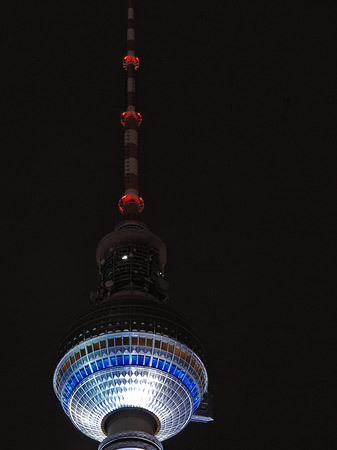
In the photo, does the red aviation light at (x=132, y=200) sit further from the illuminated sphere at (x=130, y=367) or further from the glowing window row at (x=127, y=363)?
the glowing window row at (x=127, y=363)

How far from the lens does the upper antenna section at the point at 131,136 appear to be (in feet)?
264

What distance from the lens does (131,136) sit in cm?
8456

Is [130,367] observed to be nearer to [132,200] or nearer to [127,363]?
[127,363]

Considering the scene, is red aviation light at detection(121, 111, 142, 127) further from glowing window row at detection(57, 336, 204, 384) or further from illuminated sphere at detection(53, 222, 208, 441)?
glowing window row at detection(57, 336, 204, 384)

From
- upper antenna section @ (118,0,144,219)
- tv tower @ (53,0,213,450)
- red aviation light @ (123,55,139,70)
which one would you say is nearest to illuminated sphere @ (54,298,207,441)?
tv tower @ (53,0,213,450)

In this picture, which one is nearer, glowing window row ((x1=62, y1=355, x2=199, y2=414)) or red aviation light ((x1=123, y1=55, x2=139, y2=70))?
glowing window row ((x1=62, y1=355, x2=199, y2=414))

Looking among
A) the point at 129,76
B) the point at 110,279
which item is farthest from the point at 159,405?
the point at 129,76

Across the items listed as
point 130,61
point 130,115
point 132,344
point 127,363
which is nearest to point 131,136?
point 130,115

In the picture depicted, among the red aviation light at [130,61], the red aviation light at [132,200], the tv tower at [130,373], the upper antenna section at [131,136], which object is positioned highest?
the red aviation light at [130,61]

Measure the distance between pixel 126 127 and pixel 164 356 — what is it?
32869mm

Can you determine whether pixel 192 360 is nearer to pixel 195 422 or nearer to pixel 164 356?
pixel 164 356

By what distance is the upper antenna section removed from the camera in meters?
80.4

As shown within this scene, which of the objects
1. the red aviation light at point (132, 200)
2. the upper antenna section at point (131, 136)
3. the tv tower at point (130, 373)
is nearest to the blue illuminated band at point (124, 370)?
the tv tower at point (130, 373)

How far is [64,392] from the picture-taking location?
63.9 metres
